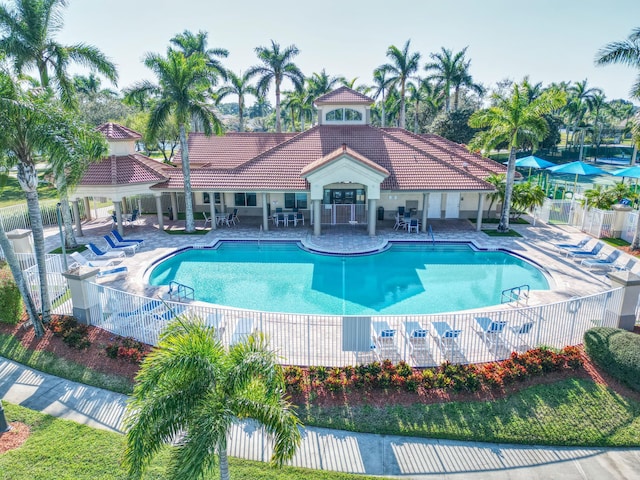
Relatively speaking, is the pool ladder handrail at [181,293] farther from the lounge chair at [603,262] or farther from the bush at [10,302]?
the lounge chair at [603,262]

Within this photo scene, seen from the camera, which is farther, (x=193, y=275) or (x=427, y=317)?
(x=193, y=275)

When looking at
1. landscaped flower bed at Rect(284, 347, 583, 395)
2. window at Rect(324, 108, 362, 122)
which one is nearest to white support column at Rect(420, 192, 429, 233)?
window at Rect(324, 108, 362, 122)

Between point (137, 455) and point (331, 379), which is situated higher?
point (137, 455)

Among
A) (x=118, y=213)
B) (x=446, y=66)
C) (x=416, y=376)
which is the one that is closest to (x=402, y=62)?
(x=446, y=66)

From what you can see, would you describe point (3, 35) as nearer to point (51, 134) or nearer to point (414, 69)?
point (51, 134)

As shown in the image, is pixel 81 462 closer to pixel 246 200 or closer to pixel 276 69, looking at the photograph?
pixel 246 200

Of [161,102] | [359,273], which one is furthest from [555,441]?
[161,102]
